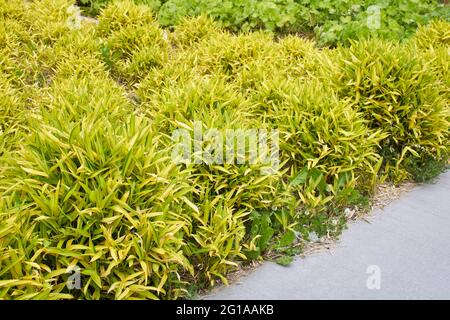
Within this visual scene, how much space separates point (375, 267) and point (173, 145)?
1342 mm

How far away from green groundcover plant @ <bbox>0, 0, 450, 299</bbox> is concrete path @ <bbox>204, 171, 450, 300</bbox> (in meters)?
0.12

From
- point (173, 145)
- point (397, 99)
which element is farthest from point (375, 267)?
point (397, 99)

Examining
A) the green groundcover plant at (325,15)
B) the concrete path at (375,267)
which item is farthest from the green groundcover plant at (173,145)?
the green groundcover plant at (325,15)

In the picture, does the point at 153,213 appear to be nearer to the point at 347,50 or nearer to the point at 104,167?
the point at 104,167

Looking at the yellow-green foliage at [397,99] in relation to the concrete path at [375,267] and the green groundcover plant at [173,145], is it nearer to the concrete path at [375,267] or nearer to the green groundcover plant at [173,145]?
the green groundcover plant at [173,145]

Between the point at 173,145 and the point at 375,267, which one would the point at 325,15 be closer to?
the point at 173,145

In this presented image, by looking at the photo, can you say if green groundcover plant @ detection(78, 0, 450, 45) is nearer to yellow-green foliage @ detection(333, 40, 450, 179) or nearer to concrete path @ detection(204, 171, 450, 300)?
yellow-green foliage @ detection(333, 40, 450, 179)

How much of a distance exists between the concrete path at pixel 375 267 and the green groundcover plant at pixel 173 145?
0.12 m

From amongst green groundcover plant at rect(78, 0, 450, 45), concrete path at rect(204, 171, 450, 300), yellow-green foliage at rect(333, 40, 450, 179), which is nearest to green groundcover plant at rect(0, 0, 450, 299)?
yellow-green foliage at rect(333, 40, 450, 179)

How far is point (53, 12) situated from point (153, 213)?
4.77m

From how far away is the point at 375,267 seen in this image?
2926mm

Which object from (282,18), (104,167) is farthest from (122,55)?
(104,167)

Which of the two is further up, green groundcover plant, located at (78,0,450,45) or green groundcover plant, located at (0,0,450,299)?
green groundcover plant, located at (78,0,450,45)

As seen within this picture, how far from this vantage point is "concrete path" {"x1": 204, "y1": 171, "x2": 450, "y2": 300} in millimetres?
2711
